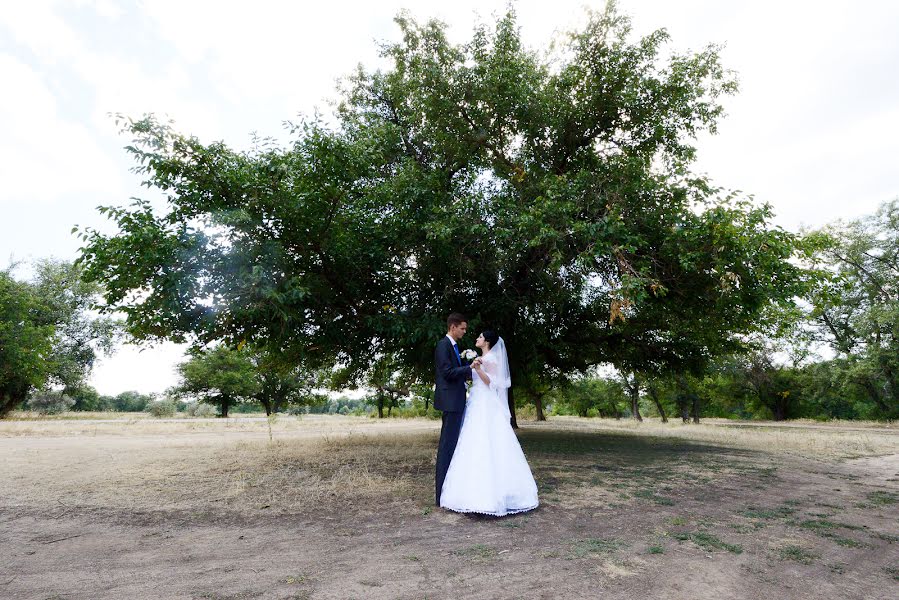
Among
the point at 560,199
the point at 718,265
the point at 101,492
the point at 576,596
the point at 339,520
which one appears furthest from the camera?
the point at 560,199

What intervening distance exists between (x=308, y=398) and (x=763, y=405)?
181 ft

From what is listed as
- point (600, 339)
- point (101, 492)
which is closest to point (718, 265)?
point (600, 339)

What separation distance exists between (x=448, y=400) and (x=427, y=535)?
6.15ft

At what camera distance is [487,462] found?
249 inches

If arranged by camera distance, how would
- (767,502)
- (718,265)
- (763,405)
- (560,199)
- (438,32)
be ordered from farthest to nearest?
(763,405) < (438,32) < (560,199) < (718,265) < (767,502)

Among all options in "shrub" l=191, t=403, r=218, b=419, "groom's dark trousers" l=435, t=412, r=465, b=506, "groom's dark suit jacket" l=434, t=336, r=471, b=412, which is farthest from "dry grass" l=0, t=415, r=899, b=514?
"shrub" l=191, t=403, r=218, b=419

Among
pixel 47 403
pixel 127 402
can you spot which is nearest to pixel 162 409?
pixel 47 403

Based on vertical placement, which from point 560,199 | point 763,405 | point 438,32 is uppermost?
point 438,32

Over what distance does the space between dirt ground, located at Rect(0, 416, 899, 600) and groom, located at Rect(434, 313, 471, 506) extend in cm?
78

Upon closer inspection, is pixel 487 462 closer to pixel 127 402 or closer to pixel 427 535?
pixel 427 535

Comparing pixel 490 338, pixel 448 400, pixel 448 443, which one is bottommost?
pixel 448 443

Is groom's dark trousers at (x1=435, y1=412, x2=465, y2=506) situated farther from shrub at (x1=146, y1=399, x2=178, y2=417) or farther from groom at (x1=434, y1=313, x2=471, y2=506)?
shrub at (x1=146, y1=399, x2=178, y2=417)

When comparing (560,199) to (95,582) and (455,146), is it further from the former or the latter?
(95,582)

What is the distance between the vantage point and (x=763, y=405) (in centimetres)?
5838
